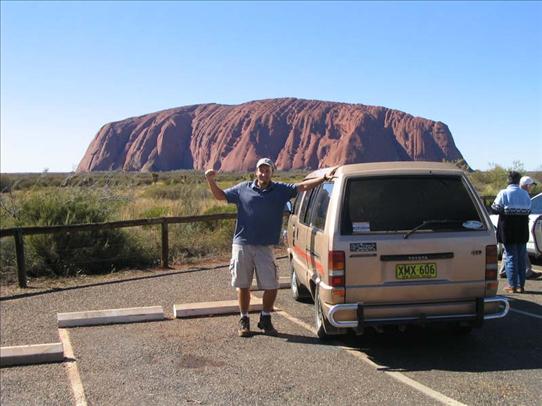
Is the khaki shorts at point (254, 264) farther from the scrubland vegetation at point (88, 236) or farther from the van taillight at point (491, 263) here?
the scrubland vegetation at point (88, 236)

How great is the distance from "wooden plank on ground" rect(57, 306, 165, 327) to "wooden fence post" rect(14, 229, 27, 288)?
112 inches

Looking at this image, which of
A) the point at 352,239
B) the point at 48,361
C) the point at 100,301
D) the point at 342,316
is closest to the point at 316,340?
the point at 342,316

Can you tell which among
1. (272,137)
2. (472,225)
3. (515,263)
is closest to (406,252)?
(472,225)

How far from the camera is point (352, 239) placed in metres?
5.39

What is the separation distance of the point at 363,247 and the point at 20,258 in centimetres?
672

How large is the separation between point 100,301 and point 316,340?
12.9ft

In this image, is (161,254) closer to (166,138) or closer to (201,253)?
(201,253)

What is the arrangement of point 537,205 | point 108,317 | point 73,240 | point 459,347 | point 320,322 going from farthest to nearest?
1. point 73,240
2. point 537,205
3. point 108,317
4. point 320,322
5. point 459,347

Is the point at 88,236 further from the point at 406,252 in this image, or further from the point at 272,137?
the point at 272,137

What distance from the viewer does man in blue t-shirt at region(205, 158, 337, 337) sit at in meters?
6.42

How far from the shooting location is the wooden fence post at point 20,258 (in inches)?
382

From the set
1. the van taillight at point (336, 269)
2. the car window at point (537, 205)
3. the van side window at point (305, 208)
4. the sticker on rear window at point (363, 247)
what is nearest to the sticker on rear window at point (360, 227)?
the sticker on rear window at point (363, 247)

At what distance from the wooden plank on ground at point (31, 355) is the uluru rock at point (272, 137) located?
144 metres

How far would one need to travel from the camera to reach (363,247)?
536cm
